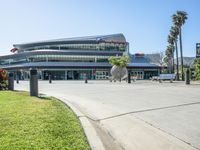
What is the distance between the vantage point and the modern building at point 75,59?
81938 mm

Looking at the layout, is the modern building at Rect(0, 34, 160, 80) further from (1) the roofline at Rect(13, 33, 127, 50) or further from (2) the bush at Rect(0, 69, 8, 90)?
→ (2) the bush at Rect(0, 69, 8, 90)

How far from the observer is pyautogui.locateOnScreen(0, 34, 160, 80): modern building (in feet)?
269

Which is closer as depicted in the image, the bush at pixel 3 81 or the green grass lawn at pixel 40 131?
the green grass lawn at pixel 40 131

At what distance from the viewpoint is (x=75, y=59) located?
280ft

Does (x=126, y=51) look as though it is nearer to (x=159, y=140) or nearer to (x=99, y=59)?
(x=99, y=59)

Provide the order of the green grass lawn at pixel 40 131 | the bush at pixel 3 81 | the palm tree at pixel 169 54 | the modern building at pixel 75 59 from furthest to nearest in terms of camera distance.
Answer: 1. the modern building at pixel 75 59
2. the palm tree at pixel 169 54
3. the bush at pixel 3 81
4. the green grass lawn at pixel 40 131

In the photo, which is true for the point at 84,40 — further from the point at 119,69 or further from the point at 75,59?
the point at 119,69

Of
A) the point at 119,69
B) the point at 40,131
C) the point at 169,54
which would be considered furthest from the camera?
the point at 169,54

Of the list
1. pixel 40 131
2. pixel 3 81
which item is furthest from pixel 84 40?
pixel 40 131

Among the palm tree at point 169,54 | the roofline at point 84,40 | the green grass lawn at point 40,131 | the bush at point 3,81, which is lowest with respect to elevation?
the green grass lawn at point 40,131

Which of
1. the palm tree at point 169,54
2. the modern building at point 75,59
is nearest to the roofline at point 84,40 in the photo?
the modern building at point 75,59

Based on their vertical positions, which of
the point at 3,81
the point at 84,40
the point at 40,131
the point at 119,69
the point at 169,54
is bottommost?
the point at 40,131

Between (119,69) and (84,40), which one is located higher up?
(84,40)

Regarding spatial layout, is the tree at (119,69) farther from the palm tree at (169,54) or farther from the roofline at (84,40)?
the roofline at (84,40)
